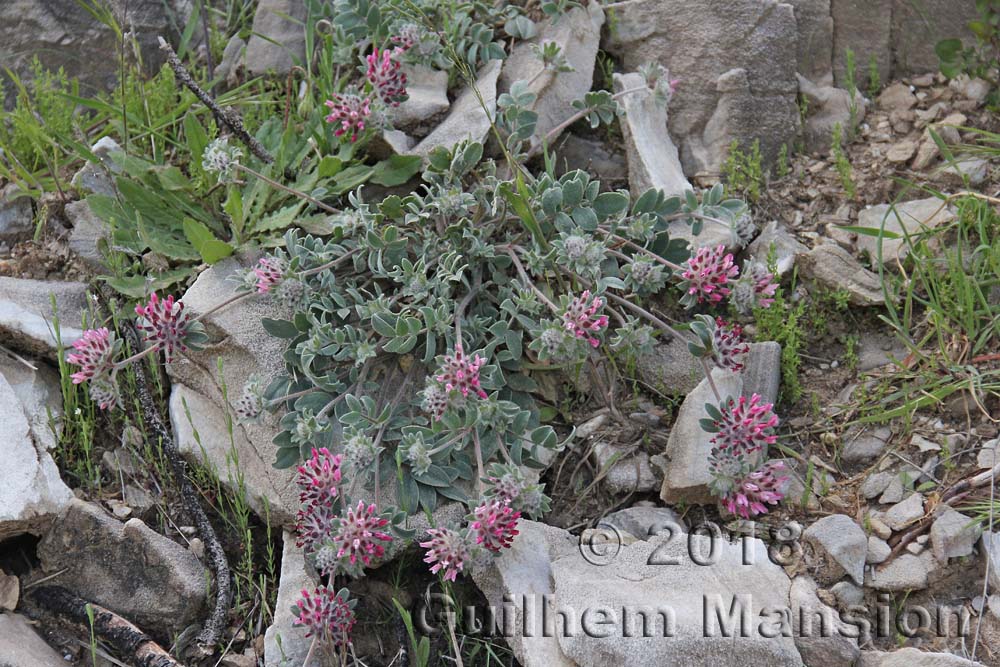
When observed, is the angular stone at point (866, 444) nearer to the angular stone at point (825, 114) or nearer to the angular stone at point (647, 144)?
the angular stone at point (647, 144)

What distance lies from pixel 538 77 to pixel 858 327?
1.61m

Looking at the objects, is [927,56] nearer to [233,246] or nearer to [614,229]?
[614,229]

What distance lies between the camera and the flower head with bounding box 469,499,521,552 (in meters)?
2.72

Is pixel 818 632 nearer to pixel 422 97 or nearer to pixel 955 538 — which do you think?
pixel 955 538

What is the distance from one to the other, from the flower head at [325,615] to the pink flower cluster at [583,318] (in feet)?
3.34

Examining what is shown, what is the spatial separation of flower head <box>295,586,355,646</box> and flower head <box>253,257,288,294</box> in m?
1.02

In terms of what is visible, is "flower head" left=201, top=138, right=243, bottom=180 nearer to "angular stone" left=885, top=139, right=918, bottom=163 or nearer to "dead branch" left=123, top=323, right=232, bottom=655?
"dead branch" left=123, top=323, right=232, bottom=655

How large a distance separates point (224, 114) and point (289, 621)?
195 cm

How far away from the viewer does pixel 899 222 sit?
3438mm

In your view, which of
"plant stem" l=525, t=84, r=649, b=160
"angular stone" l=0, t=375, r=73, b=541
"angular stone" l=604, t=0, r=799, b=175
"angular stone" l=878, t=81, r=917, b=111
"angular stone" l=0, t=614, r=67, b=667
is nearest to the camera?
"angular stone" l=0, t=614, r=67, b=667

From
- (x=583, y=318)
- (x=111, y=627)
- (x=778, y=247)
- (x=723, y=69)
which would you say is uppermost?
(x=723, y=69)

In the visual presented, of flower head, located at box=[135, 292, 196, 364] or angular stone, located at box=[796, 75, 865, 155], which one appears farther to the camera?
angular stone, located at box=[796, 75, 865, 155]

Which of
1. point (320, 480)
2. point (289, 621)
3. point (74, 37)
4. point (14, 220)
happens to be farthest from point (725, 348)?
point (74, 37)

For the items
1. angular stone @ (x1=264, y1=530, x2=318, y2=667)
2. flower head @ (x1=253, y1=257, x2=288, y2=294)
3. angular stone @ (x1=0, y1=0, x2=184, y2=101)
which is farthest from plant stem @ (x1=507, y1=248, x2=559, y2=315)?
angular stone @ (x1=0, y1=0, x2=184, y2=101)
